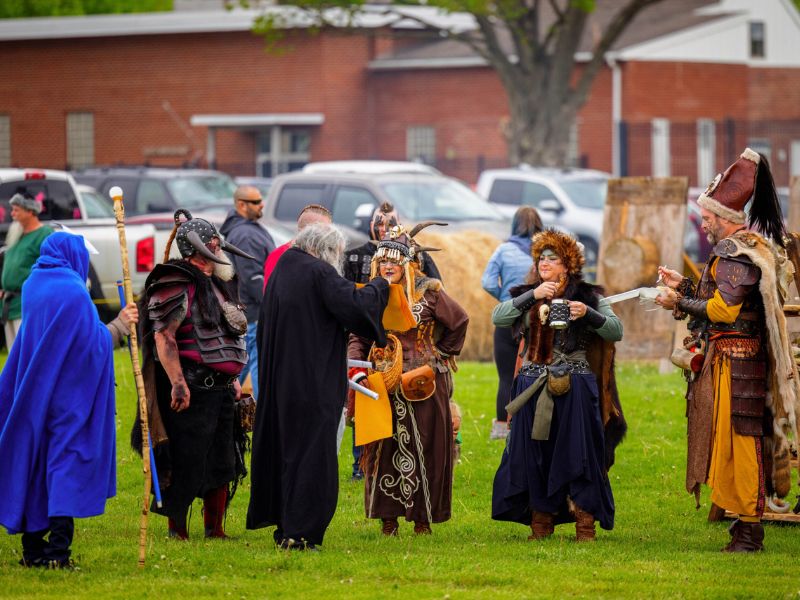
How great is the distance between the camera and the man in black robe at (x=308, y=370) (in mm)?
7762

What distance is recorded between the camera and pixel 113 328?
7672mm

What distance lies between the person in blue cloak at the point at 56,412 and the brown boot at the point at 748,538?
357 cm

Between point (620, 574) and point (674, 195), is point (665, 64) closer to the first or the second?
point (674, 195)

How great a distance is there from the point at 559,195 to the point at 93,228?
1052cm

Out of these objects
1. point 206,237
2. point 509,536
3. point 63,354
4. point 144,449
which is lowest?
point 509,536

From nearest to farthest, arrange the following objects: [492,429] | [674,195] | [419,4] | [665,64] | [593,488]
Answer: [593,488] → [492,429] → [674,195] → [419,4] → [665,64]

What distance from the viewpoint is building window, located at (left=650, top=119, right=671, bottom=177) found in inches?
1474

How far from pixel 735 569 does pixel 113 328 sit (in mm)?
3613

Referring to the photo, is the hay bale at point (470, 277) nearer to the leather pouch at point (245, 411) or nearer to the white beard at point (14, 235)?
the white beard at point (14, 235)

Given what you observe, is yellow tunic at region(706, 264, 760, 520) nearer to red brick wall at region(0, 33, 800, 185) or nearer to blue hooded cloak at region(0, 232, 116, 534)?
blue hooded cloak at region(0, 232, 116, 534)

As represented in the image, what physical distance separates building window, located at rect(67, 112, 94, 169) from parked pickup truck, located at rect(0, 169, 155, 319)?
25451mm

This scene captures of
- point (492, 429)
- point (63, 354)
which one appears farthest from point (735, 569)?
point (492, 429)

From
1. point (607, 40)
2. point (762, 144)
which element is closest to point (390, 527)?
point (607, 40)

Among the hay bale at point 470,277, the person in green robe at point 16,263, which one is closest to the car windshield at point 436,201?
the hay bale at point 470,277
